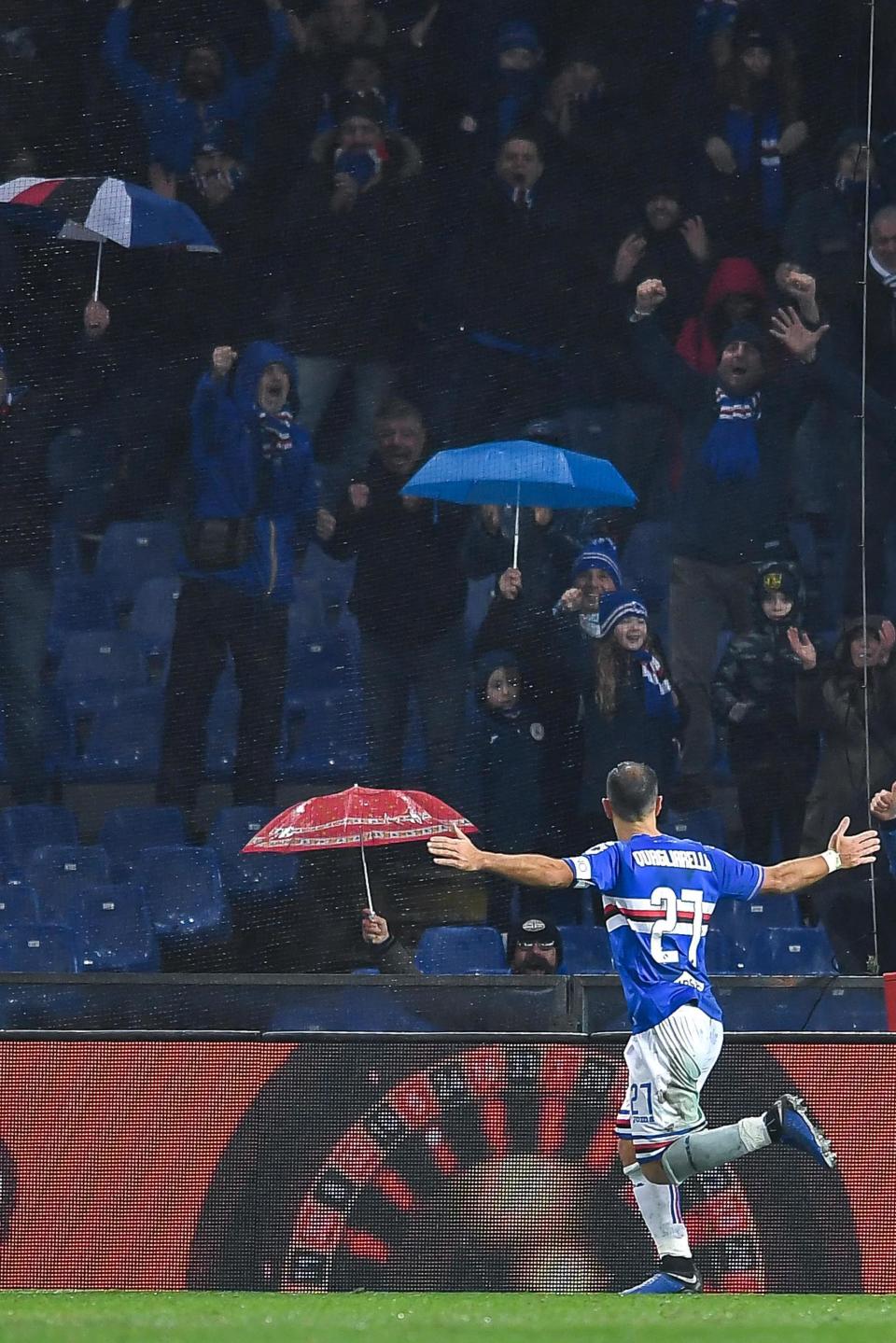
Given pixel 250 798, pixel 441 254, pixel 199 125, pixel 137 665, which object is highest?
pixel 199 125

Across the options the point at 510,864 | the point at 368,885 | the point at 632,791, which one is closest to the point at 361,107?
the point at 368,885

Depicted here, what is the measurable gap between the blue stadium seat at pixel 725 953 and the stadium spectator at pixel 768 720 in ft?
1.54

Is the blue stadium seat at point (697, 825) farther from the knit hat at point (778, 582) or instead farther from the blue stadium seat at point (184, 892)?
the blue stadium seat at point (184, 892)

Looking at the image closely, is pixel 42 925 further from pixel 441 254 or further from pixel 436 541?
pixel 441 254

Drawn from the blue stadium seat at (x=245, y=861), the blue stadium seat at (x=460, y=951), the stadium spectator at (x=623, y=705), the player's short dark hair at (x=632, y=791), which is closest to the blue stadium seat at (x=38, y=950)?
the blue stadium seat at (x=245, y=861)

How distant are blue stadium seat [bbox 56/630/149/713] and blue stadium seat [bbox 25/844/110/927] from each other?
2.78 ft

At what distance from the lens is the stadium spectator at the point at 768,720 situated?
10.9 metres

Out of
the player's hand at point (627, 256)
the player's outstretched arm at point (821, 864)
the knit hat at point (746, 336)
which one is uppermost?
the player's hand at point (627, 256)

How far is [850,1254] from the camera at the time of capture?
584 centimetres

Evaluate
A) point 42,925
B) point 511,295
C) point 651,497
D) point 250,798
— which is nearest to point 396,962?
point 250,798

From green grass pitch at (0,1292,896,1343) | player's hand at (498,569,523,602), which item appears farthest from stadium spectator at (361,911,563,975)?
green grass pitch at (0,1292,896,1343)

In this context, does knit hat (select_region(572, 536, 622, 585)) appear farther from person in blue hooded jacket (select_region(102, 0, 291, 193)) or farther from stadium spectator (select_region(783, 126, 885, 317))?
person in blue hooded jacket (select_region(102, 0, 291, 193))

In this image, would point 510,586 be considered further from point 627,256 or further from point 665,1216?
point 665,1216

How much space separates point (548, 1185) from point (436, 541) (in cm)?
592
